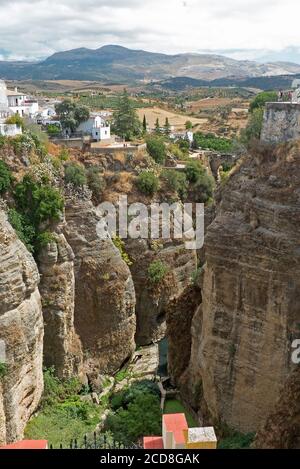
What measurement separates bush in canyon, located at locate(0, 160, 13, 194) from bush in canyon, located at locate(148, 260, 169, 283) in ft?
32.8

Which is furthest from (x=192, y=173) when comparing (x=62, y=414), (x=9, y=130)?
(x=62, y=414)

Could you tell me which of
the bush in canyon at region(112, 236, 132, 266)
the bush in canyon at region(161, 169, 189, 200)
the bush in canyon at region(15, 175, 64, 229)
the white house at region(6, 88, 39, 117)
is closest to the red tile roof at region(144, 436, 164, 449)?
the bush in canyon at region(15, 175, 64, 229)

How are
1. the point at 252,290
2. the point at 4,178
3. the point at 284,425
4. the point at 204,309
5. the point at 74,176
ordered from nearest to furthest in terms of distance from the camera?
the point at 284,425
the point at 252,290
the point at 204,309
the point at 4,178
the point at 74,176

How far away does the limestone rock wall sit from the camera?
16.9m

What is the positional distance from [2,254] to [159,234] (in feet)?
43.7

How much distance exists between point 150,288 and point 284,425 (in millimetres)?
17207

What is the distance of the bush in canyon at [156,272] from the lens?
30578 millimetres

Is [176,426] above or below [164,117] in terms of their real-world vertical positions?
below

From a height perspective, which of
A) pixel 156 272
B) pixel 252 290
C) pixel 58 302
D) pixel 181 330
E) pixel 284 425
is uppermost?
pixel 252 290

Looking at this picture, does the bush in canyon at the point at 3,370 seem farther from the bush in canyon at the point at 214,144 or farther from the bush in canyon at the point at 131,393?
the bush in canyon at the point at 214,144

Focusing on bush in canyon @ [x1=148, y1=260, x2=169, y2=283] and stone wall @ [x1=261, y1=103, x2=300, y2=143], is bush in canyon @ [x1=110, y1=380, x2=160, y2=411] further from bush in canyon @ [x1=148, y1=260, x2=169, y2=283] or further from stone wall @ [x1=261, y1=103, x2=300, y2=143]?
stone wall @ [x1=261, y1=103, x2=300, y2=143]

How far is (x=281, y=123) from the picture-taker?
18.9m

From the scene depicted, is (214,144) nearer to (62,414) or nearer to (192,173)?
(192,173)
